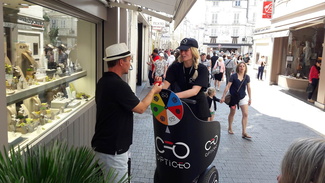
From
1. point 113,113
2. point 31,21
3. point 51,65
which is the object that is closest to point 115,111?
point 113,113

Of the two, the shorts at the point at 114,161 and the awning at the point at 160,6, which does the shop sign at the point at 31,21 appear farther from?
the awning at the point at 160,6

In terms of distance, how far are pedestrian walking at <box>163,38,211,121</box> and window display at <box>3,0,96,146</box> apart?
1554 mm

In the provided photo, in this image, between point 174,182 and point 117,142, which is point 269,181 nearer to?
point 174,182

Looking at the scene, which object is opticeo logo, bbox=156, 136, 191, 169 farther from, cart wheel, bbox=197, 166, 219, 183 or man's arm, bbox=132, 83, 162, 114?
man's arm, bbox=132, 83, 162, 114

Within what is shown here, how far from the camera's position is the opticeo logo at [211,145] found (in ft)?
8.98

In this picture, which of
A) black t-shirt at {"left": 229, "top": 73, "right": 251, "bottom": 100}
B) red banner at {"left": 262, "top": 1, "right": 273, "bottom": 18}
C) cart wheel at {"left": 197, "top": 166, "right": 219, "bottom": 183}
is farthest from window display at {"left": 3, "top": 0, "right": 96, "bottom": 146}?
red banner at {"left": 262, "top": 1, "right": 273, "bottom": 18}

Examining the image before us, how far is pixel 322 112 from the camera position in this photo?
9.42 m

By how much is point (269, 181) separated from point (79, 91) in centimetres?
332

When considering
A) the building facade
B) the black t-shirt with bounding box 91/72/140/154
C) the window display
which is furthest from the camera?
the building facade

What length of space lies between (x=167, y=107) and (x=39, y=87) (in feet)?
6.10

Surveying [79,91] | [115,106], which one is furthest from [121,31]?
[115,106]

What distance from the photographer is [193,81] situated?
3182 millimetres

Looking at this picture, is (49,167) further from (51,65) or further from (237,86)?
(237,86)

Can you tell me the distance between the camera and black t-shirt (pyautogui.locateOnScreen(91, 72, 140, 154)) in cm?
242
